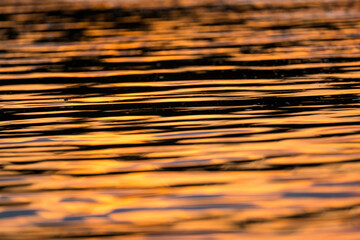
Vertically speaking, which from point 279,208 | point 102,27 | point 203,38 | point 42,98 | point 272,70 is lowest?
point 279,208

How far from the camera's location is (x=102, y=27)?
902 inches

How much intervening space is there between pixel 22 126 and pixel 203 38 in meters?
10.3

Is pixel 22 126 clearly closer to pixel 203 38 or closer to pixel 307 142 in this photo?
pixel 307 142

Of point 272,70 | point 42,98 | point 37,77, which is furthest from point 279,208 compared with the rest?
point 37,77

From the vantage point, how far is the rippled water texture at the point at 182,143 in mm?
5062

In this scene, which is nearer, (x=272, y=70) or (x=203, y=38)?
(x=272, y=70)

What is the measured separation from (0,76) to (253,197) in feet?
26.7

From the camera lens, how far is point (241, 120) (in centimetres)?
808

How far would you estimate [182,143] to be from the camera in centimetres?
719

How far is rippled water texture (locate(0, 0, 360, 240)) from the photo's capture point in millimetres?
5062

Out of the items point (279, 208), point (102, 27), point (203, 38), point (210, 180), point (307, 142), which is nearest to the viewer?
point (279, 208)

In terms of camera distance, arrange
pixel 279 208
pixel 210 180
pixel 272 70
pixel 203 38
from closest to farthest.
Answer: pixel 279 208
pixel 210 180
pixel 272 70
pixel 203 38

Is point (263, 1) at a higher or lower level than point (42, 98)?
higher

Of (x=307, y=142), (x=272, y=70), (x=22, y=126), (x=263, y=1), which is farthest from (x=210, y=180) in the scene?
(x=263, y=1)
